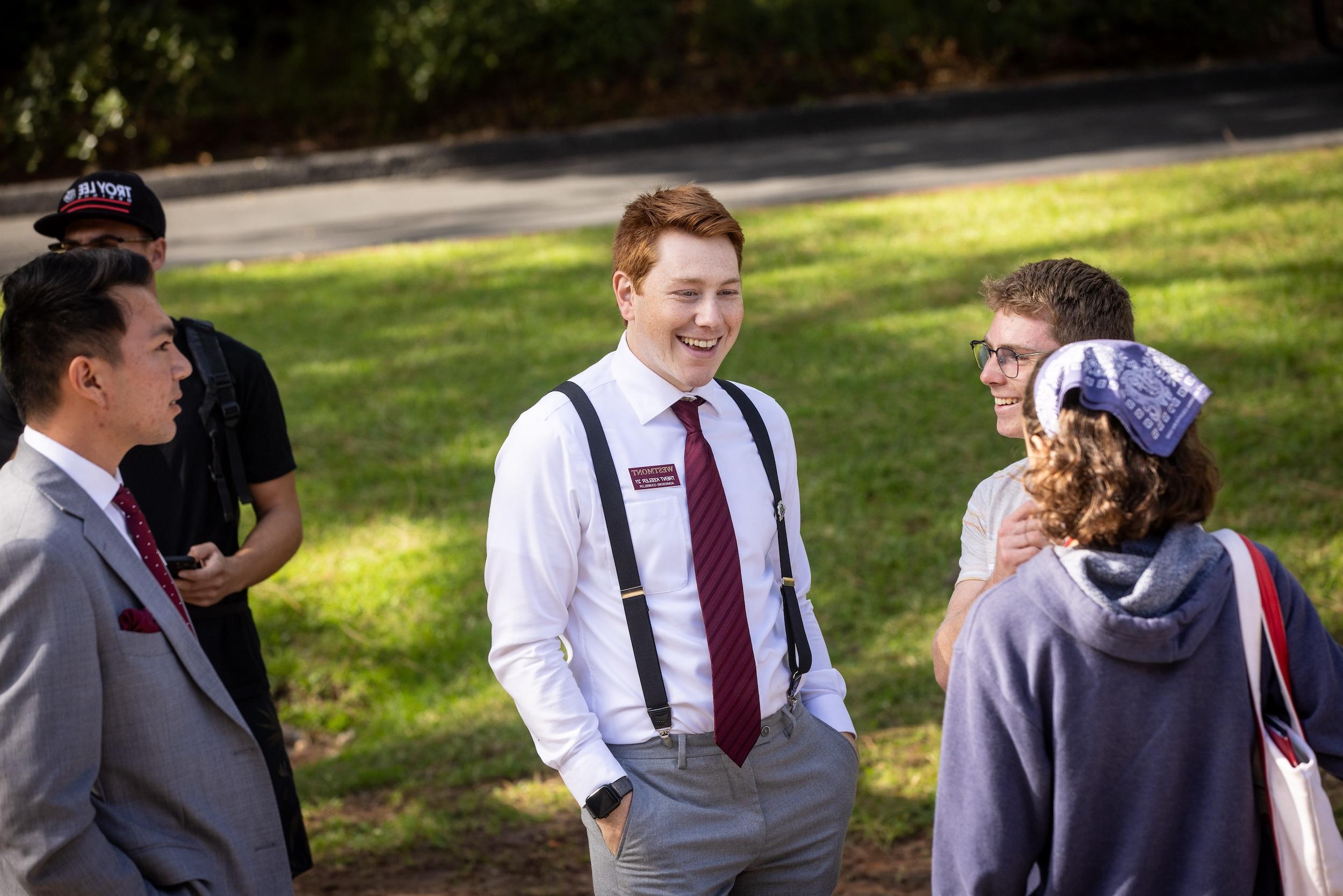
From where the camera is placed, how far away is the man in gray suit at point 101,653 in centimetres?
216

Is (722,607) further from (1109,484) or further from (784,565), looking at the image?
(1109,484)

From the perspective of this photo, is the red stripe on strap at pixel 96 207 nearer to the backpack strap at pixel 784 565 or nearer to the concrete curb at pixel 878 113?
the backpack strap at pixel 784 565

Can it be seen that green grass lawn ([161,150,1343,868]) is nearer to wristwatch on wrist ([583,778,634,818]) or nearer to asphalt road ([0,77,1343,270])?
asphalt road ([0,77,1343,270])

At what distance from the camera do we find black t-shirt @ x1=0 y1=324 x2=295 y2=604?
332 cm

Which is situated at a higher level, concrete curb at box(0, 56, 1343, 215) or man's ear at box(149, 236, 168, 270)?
concrete curb at box(0, 56, 1343, 215)

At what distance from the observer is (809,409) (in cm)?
778

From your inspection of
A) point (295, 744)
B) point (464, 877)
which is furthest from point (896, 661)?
point (295, 744)

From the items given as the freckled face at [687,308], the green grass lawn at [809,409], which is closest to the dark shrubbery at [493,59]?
the green grass lawn at [809,409]

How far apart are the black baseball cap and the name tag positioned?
1.60 m

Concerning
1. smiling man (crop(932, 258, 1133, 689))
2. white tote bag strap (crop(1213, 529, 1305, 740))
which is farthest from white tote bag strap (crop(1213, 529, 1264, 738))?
smiling man (crop(932, 258, 1133, 689))

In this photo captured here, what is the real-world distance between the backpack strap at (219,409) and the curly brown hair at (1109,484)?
225 cm

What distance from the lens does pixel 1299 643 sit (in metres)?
2.07

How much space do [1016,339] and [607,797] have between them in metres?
1.30

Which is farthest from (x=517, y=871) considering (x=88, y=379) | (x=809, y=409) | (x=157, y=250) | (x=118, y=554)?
(x=809, y=409)
